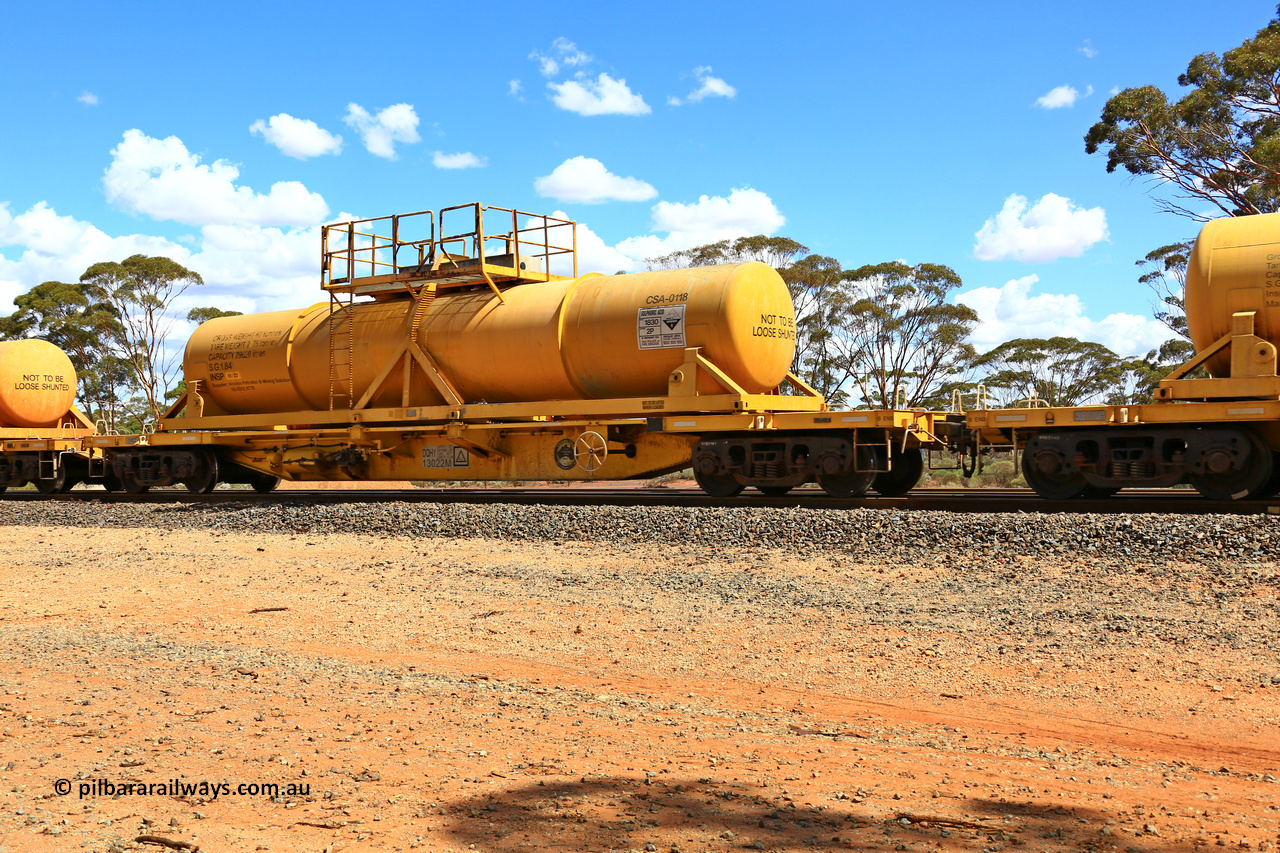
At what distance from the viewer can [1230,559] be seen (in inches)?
365

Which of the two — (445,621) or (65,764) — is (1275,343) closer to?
(445,621)

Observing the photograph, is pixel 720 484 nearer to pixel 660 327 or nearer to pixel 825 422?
pixel 825 422

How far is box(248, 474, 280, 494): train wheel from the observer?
21219 mm

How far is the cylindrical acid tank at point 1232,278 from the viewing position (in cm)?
1156

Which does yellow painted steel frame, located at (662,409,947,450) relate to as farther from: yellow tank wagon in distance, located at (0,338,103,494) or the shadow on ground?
yellow tank wagon in distance, located at (0,338,103,494)

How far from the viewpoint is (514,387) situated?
1636cm

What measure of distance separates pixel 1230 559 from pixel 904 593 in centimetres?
301

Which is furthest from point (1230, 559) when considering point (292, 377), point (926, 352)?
point (926, 352)

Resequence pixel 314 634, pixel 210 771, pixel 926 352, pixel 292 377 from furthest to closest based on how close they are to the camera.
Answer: pixel 926 352 < pixel 292 377 < pixel 314 634 < pixel 210 771

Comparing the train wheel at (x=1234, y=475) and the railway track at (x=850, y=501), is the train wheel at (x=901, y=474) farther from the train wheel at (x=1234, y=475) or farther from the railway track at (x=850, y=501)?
the train wheel at (x=1234, y=475)

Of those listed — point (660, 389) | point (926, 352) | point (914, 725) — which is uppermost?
point (926, 352)

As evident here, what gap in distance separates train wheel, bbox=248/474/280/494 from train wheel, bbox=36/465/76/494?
4001mm

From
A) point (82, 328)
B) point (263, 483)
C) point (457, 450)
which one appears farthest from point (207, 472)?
point (82, 328)

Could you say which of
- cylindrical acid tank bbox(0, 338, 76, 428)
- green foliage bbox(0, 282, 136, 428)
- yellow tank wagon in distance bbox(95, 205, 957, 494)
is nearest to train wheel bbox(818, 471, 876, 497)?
yellow tank wagon in distance bbox(95, 205, 957, 494)
